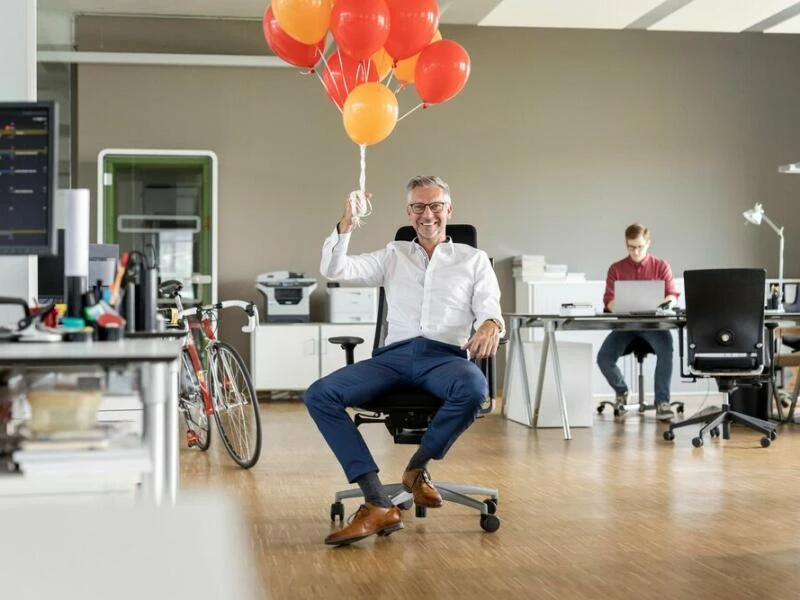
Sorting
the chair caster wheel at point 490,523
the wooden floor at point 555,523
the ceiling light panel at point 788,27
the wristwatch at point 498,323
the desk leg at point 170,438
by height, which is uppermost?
the ceiling light panel at point 788,27

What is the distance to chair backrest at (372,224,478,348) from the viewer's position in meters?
4.27

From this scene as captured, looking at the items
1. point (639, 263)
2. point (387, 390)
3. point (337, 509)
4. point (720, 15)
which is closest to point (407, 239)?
point (387, 390)

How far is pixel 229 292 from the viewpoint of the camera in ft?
29.8

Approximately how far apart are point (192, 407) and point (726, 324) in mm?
2835

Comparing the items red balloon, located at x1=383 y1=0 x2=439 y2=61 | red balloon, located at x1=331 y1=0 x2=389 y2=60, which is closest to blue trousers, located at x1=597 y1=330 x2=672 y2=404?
red balloon, located at x1=383 y1=0 x2=439 y2=61

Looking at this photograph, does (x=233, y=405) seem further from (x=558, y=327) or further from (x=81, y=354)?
(x=81, y=354)

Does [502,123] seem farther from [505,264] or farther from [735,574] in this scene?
[735,574]

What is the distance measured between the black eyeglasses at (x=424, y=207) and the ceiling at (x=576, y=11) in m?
4.45

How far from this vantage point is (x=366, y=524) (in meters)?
3.59

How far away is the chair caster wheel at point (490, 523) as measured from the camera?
380 cm

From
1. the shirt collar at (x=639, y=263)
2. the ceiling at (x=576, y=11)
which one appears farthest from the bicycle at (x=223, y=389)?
the ceiling at (x=576, y=11)

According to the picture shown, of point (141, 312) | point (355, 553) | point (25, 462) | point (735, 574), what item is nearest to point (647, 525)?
point (735, 574)

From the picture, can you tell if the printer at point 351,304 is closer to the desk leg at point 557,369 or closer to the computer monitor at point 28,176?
the desk leg at point 557,369

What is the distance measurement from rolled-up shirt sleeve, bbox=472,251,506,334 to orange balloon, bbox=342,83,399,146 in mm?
1618
